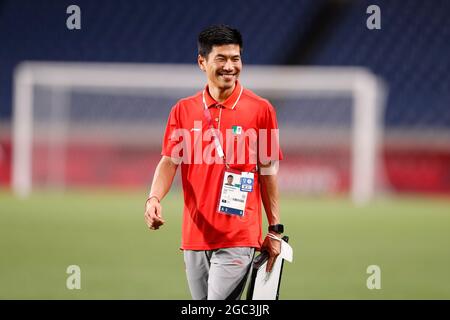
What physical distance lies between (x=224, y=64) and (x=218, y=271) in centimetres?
90

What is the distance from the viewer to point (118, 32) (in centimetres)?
2064

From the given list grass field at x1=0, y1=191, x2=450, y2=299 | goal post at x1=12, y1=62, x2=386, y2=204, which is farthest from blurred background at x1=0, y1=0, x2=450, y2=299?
grass field at x1=0, y1=191, x2=450, y2=299

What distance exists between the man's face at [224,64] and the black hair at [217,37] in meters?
0.02

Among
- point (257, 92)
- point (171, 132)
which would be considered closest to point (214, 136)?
point (171, 132)

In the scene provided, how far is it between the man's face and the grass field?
2905 mm

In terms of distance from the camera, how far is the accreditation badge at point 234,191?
3.71 m

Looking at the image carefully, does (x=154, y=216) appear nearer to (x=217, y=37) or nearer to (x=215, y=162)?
(x=215, y=162)

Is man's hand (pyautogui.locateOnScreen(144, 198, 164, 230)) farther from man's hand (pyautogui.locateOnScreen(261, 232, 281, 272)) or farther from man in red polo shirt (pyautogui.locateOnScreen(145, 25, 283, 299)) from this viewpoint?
man's hand (pyautogui.locateOnScreen(261, 232, 281, 272))

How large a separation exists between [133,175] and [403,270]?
40.6 ft

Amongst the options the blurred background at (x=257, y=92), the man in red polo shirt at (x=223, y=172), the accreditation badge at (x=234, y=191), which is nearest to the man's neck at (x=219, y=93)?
the man in red polo shirt at (x=223, y=172)

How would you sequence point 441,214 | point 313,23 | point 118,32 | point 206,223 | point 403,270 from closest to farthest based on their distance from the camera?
point 206,223 < point 403,270 < point 441,214 < point 118,32 < point 313,23

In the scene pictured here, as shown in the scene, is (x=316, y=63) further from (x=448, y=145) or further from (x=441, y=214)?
(x=441, y=214)

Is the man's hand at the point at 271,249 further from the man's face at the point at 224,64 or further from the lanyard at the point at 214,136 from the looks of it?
the man's face at the point at 224,64
